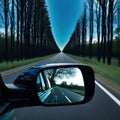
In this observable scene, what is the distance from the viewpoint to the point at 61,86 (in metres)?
3.45

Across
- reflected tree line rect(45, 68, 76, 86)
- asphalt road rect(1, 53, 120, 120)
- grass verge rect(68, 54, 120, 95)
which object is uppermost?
reflected tree line rect(45, 68, 76, 86)

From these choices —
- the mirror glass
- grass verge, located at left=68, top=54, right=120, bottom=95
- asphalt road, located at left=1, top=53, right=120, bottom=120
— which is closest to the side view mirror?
the mirror glass

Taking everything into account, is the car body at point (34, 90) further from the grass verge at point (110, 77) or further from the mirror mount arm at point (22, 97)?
the grass verge at point (110, 77)

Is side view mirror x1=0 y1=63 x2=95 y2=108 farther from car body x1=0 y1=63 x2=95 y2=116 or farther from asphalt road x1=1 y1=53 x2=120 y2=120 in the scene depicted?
asphalt road x1=1 y1=53 x2=120 y2=120

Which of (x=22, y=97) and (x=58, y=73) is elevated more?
(x=58, y=73)

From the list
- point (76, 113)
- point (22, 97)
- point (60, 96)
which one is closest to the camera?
point (22, 97)

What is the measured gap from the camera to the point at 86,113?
1177 centimetres

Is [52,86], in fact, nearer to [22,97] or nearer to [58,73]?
[58,73]

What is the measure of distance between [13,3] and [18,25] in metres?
6.71

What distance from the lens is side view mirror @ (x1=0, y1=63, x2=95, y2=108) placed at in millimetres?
3147

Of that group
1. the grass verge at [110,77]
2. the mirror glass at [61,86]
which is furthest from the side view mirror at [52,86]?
the grass verge at [110,77]

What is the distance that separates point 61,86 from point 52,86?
8 cm

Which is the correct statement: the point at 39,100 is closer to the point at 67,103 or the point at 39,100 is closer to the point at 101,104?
the point at 67,103

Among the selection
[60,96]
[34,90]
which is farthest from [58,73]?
[34,90]
